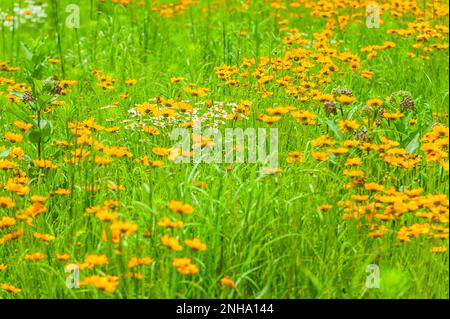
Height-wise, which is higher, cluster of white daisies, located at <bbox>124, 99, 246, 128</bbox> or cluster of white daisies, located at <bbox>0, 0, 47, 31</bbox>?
cluster of white daisies, located at <bbox>0, 0, 47, 31</bbox>

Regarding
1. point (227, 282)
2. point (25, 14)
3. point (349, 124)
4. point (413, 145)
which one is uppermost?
point (25, 14)

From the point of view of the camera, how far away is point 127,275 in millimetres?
2578

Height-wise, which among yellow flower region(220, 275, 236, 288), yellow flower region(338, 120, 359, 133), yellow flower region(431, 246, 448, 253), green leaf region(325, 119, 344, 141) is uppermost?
yellow flower region(338, 120, 359, 133)

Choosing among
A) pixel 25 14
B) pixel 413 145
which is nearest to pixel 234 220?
pixel 413 145

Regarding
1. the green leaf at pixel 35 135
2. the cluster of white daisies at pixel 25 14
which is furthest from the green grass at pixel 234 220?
the cluster of white daisies at pixel 25 14

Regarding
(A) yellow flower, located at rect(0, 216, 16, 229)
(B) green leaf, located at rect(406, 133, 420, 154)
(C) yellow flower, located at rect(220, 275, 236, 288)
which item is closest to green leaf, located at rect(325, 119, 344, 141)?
(B) green leaf, located at rect(406, 133, 420, 154)

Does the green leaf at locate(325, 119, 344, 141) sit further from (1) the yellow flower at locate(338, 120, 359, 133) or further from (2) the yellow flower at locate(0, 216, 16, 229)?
(2) the yellow flower at locate(0, 216, 16, 229)

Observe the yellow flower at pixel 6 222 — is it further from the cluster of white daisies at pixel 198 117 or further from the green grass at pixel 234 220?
the cluster of white daisies at pixel 198 117

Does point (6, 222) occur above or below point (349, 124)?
below

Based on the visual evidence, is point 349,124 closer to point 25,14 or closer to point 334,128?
point 334,128

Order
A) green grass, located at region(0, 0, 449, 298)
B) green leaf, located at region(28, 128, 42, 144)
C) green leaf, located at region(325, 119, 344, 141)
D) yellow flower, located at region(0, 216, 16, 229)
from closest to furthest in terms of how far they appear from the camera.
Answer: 1. green grass, located at region(0, 0, 449, 298)
2. yellow flower, located at region(0, 216, 16, 229)
3. green leaf, located at region(325, 119, 344, 141)
4. green leaf, located at region(28, 128, 42, 144)

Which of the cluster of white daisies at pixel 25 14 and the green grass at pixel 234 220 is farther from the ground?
the cluster of white daisies at pixel 25 14

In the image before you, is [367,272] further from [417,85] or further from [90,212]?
[417,85]
